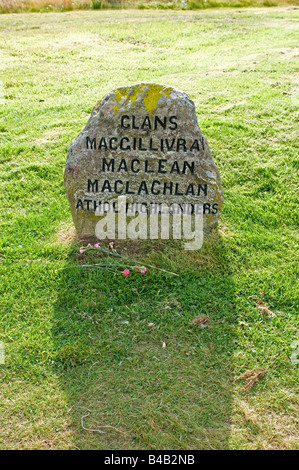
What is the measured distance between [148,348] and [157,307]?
502 millimetres

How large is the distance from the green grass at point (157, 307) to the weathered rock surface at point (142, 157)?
0.53 metres

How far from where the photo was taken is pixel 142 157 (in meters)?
4.98

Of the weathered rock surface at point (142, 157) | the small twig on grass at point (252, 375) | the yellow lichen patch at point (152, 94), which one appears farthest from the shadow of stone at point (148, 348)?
the yellow lichen patch at point (152, 94)

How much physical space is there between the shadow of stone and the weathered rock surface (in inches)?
21.2

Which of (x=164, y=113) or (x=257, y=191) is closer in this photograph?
(x=164, y=113)

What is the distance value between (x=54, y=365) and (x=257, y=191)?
367 cm

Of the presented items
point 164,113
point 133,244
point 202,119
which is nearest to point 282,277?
point 133,244

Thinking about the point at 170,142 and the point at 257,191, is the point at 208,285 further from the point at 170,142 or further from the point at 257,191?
the point at 257,191

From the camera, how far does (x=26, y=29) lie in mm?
13648

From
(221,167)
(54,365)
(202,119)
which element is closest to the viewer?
(54,365)

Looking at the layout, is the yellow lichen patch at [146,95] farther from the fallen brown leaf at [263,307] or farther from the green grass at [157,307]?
the fallen brown leaf at [263,307]

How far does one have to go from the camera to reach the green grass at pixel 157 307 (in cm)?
348

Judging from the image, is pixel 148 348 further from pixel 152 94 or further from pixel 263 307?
pixel 152 94

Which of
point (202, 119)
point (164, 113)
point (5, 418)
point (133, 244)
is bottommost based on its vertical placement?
point (5, 418)
